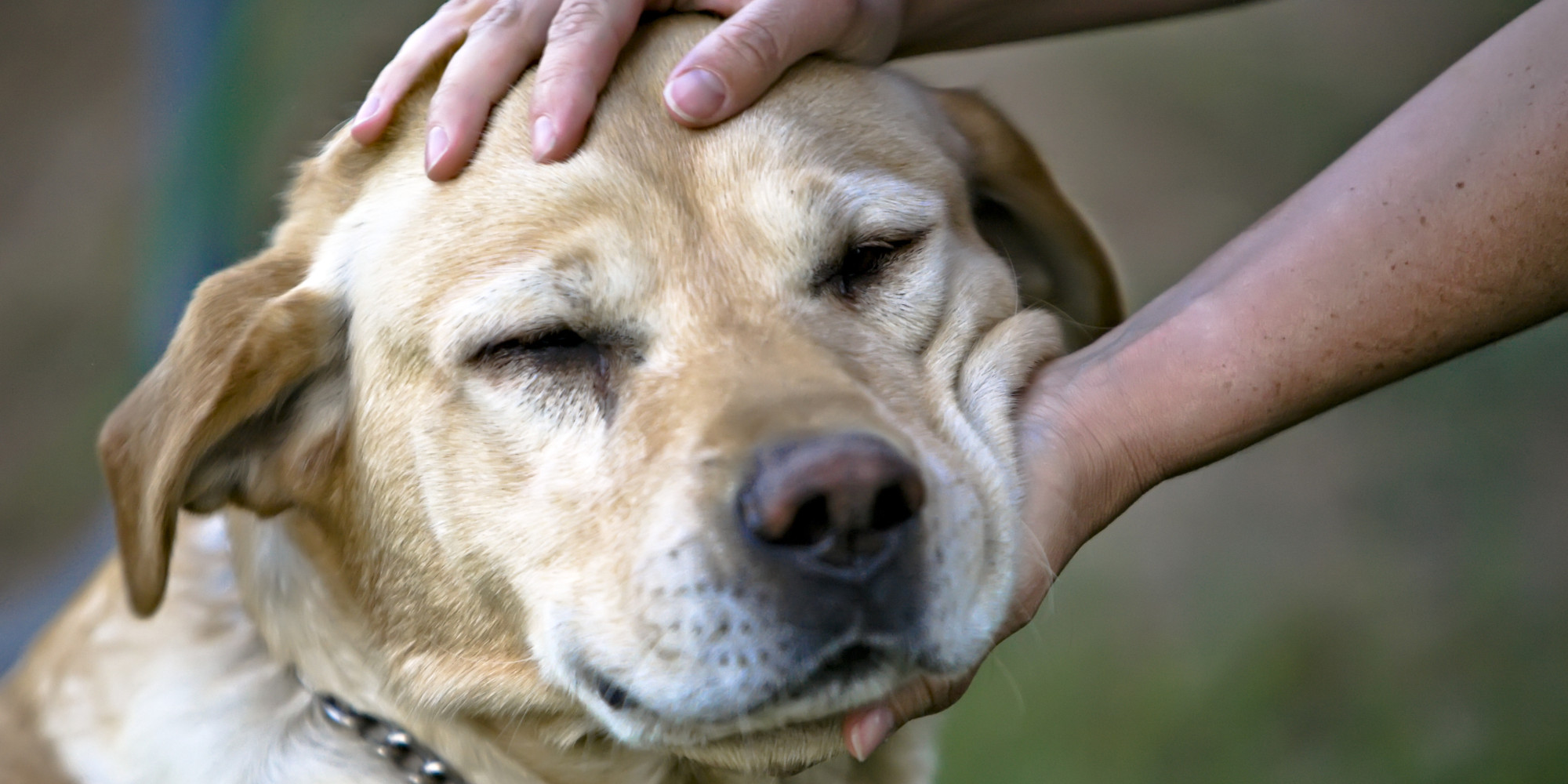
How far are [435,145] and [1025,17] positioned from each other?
1.49 metres

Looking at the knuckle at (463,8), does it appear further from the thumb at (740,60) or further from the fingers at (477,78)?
the thumb at (740,60)

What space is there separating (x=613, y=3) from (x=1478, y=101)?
145cm

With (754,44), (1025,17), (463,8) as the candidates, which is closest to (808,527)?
(754,44)

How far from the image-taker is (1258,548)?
17.3ft

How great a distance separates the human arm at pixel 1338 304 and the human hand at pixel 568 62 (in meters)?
0.75

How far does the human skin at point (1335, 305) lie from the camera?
201cm

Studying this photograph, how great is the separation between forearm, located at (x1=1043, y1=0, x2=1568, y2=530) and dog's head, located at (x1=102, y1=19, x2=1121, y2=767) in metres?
0.23

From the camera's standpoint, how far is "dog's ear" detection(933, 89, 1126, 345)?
2.65 metres

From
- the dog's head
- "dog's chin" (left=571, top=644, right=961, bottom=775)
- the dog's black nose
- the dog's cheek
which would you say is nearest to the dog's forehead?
the dog's head

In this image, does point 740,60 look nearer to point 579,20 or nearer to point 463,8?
point 579,20

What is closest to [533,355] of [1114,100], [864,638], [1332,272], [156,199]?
[864,638]

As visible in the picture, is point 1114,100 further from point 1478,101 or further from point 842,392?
point 842,392

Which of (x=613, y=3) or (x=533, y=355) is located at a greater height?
(x=613, y=3)

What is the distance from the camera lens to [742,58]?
217 cm
